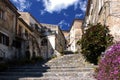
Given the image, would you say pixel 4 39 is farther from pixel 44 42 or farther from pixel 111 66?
pixel 44 42

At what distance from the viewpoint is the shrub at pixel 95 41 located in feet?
A: 60.7

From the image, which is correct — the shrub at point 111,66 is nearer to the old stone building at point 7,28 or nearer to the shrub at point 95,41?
the shrub at point 95,41

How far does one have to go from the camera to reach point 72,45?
59656mm

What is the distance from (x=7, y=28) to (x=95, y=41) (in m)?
8.93

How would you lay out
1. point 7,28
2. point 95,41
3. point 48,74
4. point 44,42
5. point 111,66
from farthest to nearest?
point 44,42 < point 7,28 < point 95,41 < point 48,74 < point 111,66

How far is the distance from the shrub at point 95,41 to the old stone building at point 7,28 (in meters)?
6.96

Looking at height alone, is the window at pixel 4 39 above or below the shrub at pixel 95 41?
above

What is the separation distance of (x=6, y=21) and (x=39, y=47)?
18.6 m

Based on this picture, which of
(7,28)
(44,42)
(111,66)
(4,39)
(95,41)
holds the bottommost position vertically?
(111,66)

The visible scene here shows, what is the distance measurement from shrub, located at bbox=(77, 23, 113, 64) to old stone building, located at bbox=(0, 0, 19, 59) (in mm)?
6962

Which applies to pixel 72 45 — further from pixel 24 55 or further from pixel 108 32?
pixel 108 32

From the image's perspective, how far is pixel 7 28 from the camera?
79.4 ft

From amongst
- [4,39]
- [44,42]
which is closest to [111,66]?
[4,39]

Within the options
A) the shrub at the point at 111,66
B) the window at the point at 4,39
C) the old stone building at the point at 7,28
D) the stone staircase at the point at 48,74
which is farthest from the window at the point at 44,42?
the shrub at the point at 111,66
